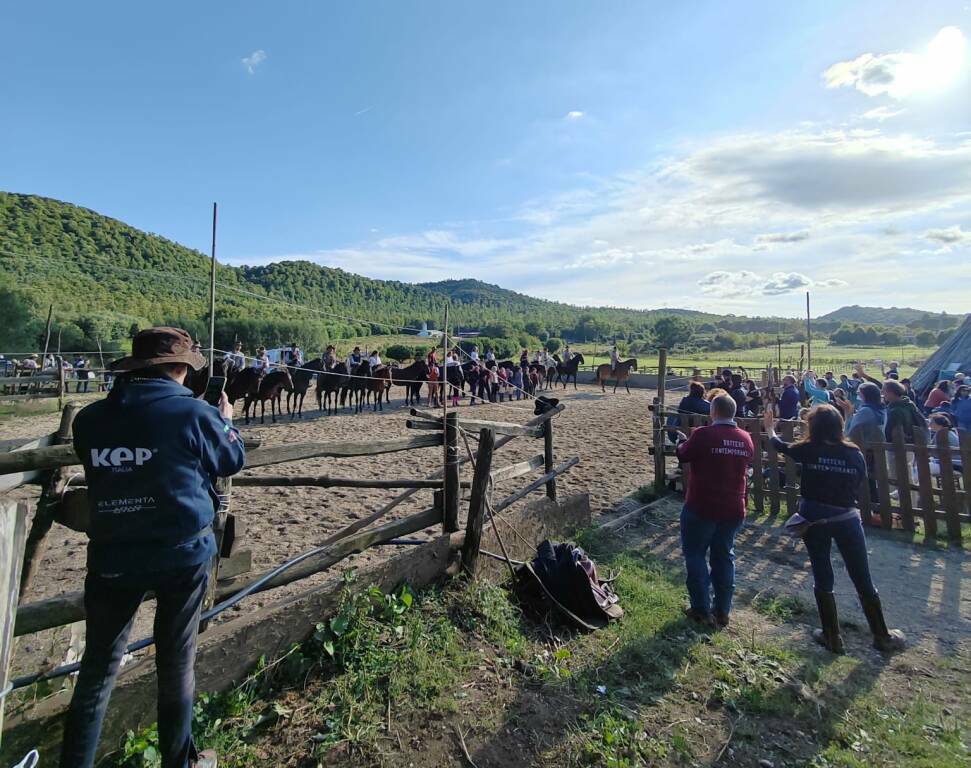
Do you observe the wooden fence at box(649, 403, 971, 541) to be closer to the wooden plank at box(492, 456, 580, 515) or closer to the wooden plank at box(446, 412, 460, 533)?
the wooden plank at box(492, 456, 580, 515)

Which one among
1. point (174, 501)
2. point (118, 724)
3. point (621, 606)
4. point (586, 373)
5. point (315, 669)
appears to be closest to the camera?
point (174, 501)

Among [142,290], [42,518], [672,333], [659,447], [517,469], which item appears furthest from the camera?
[672,333]

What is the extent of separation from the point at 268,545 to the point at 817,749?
4.68 metres

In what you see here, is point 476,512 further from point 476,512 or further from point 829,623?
point 829,623

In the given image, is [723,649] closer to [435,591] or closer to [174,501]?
[435,591]

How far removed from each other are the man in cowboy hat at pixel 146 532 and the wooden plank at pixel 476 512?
222cm

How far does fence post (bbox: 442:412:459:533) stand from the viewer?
4.19m

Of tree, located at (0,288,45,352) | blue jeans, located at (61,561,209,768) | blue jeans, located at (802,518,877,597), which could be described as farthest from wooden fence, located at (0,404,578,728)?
tree, located at (0,288,45,352)

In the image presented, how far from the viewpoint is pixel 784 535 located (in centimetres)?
619

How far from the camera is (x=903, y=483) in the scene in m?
6.14

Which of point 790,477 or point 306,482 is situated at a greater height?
point 306,482

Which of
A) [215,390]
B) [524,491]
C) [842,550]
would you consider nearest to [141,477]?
[215,390]

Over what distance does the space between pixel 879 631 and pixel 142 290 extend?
3379 inches

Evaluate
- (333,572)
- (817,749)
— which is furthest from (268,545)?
(817,749)
